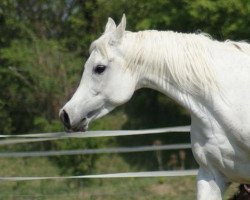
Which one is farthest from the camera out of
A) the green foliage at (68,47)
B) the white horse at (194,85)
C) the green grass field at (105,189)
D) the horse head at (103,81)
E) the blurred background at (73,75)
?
the green foliage at (68,47)

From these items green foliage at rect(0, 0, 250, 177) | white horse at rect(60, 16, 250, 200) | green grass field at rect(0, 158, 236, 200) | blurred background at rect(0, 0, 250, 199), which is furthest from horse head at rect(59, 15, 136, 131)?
green foliage at rect(0, 0, 250, 177)

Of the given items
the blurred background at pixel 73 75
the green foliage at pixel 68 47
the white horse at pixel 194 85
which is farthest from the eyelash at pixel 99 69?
the green foliage at pixel 68 47

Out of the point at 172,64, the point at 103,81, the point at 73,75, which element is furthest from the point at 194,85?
the point at 73,75

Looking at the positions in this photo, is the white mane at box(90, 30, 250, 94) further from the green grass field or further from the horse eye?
the green grass field

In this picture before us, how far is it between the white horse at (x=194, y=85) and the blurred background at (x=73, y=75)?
4264mm

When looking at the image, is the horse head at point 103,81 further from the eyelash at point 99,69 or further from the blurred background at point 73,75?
the blurred background at point 73,75

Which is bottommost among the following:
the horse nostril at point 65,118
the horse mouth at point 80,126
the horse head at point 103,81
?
the horse mouth at point 80,126

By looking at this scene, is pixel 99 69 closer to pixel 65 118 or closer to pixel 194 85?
pixel 65 118

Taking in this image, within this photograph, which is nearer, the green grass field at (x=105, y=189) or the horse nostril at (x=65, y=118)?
the horse nostril at (x=65, y=118)

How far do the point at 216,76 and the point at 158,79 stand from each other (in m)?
0.40

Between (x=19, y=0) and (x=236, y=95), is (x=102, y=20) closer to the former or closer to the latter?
(x=19, y=0)

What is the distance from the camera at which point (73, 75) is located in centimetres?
1377

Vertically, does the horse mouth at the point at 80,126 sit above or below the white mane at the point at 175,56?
below

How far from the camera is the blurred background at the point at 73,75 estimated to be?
32.5 feet
